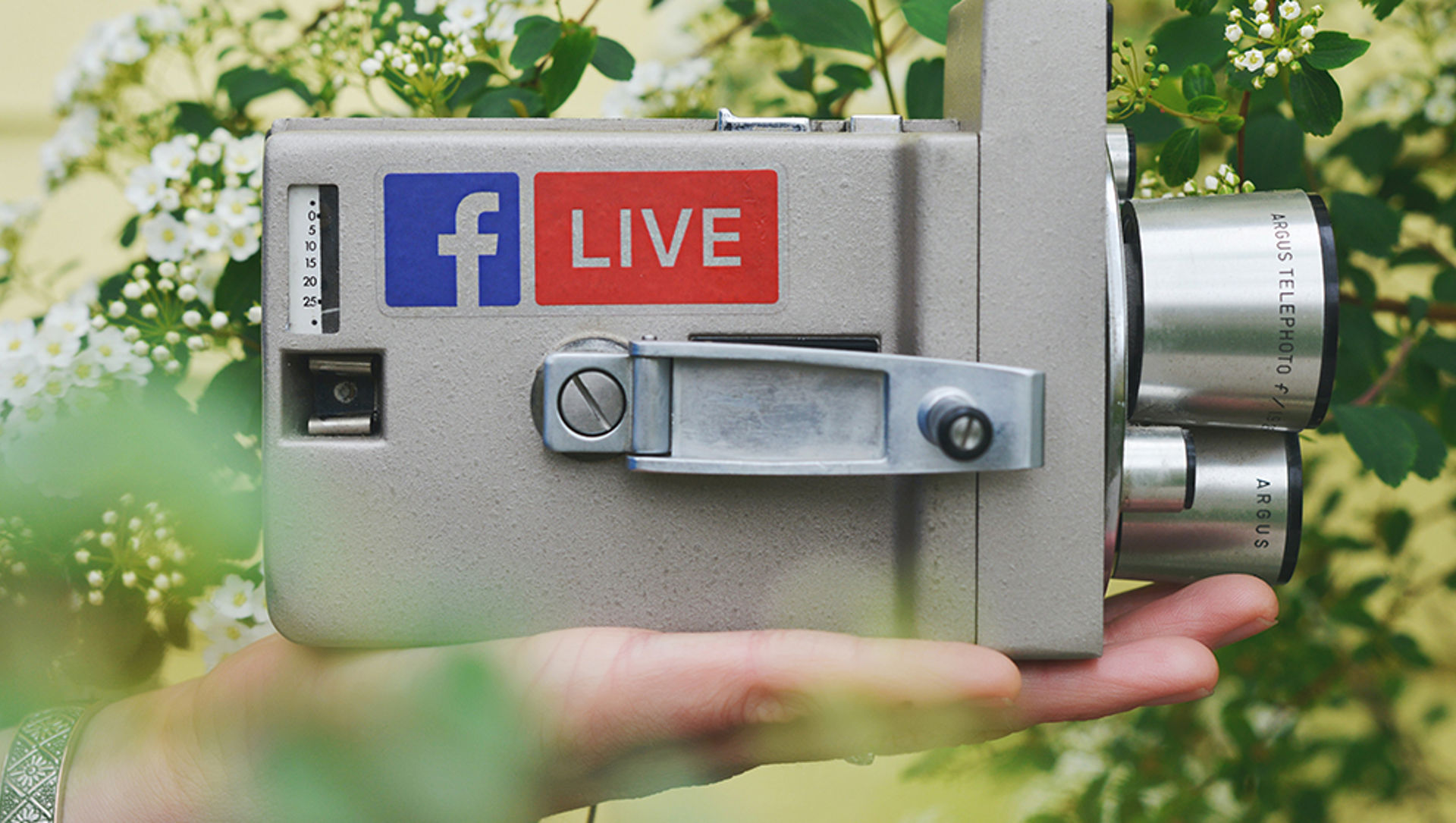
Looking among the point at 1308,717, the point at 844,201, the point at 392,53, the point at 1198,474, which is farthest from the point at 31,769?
the point at 1308,717

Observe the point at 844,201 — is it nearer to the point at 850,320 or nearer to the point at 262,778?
the point at 850,320

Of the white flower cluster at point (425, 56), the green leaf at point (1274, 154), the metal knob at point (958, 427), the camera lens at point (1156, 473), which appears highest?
the white flower cluster at point (425, 56)

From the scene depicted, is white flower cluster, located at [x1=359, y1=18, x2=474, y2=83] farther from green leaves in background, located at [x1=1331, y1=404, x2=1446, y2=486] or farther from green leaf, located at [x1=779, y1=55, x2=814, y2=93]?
green leaves in background, located at [x1=1331, y1=404, x2=1446, y2=486]

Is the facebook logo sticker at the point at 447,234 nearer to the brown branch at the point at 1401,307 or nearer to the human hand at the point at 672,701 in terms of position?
the human hand at the point at 672,701

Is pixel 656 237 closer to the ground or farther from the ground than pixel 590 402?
farther from the ground

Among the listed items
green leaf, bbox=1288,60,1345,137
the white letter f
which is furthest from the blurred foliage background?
the white letter f

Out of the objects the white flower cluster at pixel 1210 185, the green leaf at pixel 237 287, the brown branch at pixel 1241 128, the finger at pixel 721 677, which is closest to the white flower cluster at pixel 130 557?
the green leaf at pixel 237 287

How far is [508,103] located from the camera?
900 mm

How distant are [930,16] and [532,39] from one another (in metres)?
0.34

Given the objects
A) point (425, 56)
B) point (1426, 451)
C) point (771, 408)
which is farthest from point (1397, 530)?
point (425, 56)

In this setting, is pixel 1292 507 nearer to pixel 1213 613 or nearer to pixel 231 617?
pixel 1213 613

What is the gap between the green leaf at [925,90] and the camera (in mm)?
937

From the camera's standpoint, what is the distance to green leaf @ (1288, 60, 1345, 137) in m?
0.79

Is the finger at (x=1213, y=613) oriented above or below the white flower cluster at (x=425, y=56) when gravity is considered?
below
